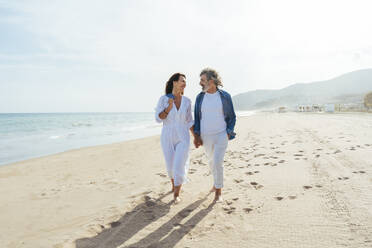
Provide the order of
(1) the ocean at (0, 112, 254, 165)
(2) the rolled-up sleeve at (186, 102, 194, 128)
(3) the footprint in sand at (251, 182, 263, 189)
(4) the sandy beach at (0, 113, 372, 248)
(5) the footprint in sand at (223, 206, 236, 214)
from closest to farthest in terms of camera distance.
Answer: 1. (4) the sandy beach at (0, 113, 372, 248)
2. (5) the footprint in sand at (223, 206, 236, 214)
3. (2) the rolled-up sleeve at (186, 102, 194, 128)
4. (3) the footprint in sand at (251, 182, 263, 189)
5. (1) the ocean at (0, 112, 254, 165)

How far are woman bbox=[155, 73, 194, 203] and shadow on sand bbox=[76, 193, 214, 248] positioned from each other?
0.39 m

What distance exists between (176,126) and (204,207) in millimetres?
1162

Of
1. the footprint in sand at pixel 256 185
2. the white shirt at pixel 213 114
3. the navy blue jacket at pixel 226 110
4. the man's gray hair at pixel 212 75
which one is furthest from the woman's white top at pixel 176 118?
the footprint in sand at pixel 256 185

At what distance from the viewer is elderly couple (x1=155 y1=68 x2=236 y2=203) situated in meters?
3.49

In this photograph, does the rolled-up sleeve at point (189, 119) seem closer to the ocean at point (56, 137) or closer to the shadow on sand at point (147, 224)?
the shadow on sand at point (147, 224)

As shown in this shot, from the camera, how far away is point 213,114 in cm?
350

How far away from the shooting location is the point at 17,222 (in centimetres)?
321

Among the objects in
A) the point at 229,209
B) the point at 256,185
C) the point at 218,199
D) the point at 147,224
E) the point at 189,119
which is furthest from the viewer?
the point at 256,185

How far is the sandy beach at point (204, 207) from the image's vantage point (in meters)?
2.45

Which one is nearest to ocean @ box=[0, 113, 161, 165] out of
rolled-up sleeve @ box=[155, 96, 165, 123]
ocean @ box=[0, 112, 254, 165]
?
ocean @ box=[0, 112, 254, 165]

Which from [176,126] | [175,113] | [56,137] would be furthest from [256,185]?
[56,137]

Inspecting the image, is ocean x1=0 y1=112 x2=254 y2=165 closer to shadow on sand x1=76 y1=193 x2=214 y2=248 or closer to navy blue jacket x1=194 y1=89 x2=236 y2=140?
shadow on sand x1=76 y1=193 x2=214 y2=248

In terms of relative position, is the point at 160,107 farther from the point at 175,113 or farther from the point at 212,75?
the point at 212,75

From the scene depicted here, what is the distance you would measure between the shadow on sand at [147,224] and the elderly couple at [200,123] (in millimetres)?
358
